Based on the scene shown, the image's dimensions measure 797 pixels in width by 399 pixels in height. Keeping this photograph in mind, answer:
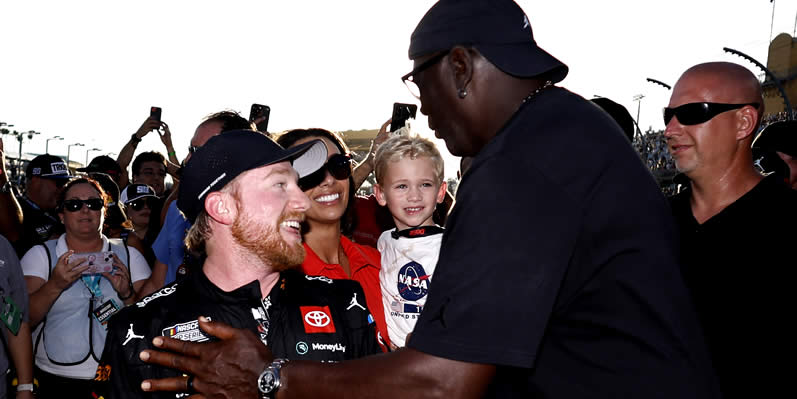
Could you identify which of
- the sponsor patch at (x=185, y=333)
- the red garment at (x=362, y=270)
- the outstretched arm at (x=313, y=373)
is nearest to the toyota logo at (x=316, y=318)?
the sponsor patch at (x=185, y=333)

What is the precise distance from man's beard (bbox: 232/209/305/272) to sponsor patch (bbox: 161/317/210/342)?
0.43m

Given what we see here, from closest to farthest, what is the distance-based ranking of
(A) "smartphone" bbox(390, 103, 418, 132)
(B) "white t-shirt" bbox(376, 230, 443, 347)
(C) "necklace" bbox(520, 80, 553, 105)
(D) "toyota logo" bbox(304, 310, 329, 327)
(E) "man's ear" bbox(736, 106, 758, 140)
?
(C) "necklace" bbox(520, 80, 553, 105)
(D) "toyota logo" bbox(304, 310, 329, 327)
(E) "man's ear" bbox(736, 106, 758, 140)
(B) "white t-shirt" bbox(376, 230, 443, 347)
(A) "smartphone" bbox(390, 103, 418, 132)

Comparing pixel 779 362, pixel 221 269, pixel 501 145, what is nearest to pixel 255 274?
pixel 221 269

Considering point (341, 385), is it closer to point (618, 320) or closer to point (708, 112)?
point (618, 320)

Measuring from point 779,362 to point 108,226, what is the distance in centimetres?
612

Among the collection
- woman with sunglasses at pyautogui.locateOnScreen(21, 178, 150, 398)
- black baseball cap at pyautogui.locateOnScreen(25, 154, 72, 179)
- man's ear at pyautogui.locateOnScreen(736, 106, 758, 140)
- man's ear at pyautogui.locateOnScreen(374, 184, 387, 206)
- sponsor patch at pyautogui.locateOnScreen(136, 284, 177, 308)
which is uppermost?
man's ear at pyautogui.locateOnScreen(736, 106, 758, 140)

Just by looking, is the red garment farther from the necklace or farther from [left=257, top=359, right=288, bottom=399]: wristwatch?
the necklace

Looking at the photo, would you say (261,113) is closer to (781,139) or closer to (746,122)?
(746,122)

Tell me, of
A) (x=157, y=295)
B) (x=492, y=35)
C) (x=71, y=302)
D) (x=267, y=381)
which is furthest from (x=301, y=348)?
(x=71, y=302)

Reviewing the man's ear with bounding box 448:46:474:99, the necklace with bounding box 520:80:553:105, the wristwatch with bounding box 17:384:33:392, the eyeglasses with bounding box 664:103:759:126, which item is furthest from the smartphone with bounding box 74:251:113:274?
the eyeglasses with bounding box 664:103:759:126

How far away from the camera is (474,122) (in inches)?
77.9

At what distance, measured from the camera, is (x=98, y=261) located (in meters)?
5.00

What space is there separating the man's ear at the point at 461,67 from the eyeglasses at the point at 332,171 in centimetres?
225

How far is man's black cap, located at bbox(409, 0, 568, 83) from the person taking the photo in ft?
6.32
